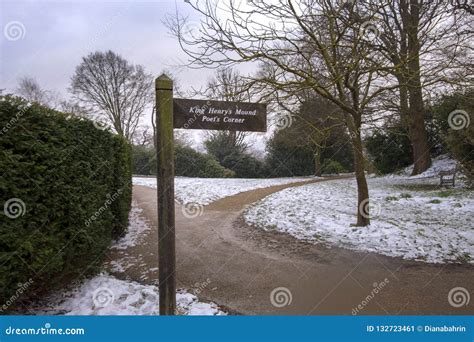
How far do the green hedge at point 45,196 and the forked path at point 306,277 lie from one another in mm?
1622

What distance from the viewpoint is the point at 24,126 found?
2947 mm

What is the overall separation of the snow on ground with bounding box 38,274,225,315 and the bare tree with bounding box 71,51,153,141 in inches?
809

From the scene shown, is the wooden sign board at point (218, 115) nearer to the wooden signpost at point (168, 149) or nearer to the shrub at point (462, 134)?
the wooden signpost at point (168, 149)

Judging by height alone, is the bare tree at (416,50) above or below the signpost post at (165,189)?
above

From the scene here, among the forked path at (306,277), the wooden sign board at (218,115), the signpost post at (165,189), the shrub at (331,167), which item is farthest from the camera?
the shrub at (331,167)

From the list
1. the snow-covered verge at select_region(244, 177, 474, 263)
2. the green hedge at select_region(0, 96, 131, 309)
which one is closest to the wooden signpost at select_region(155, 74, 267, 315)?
the green hedge at select_region(0, 96, 131, 309)

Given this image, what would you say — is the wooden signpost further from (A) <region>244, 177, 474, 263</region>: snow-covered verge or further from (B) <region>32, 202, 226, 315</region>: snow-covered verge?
(A) <region>244, 177, 474, 263</region>: snow-covered verge

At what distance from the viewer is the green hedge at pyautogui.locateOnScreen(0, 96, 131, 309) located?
2803 millimetres

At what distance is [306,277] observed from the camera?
173 inches

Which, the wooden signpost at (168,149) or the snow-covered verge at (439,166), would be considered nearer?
the wooden signpost at (168,149)

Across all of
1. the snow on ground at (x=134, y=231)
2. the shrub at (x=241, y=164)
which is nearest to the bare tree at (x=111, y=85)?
the shrub at (x=241, y=164)

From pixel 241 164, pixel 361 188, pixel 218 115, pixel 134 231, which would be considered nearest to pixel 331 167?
pixel 241 164

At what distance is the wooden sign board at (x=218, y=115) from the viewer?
3.05m

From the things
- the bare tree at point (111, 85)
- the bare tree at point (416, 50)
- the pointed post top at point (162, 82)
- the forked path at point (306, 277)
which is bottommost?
the forked path at point (306, 277)
